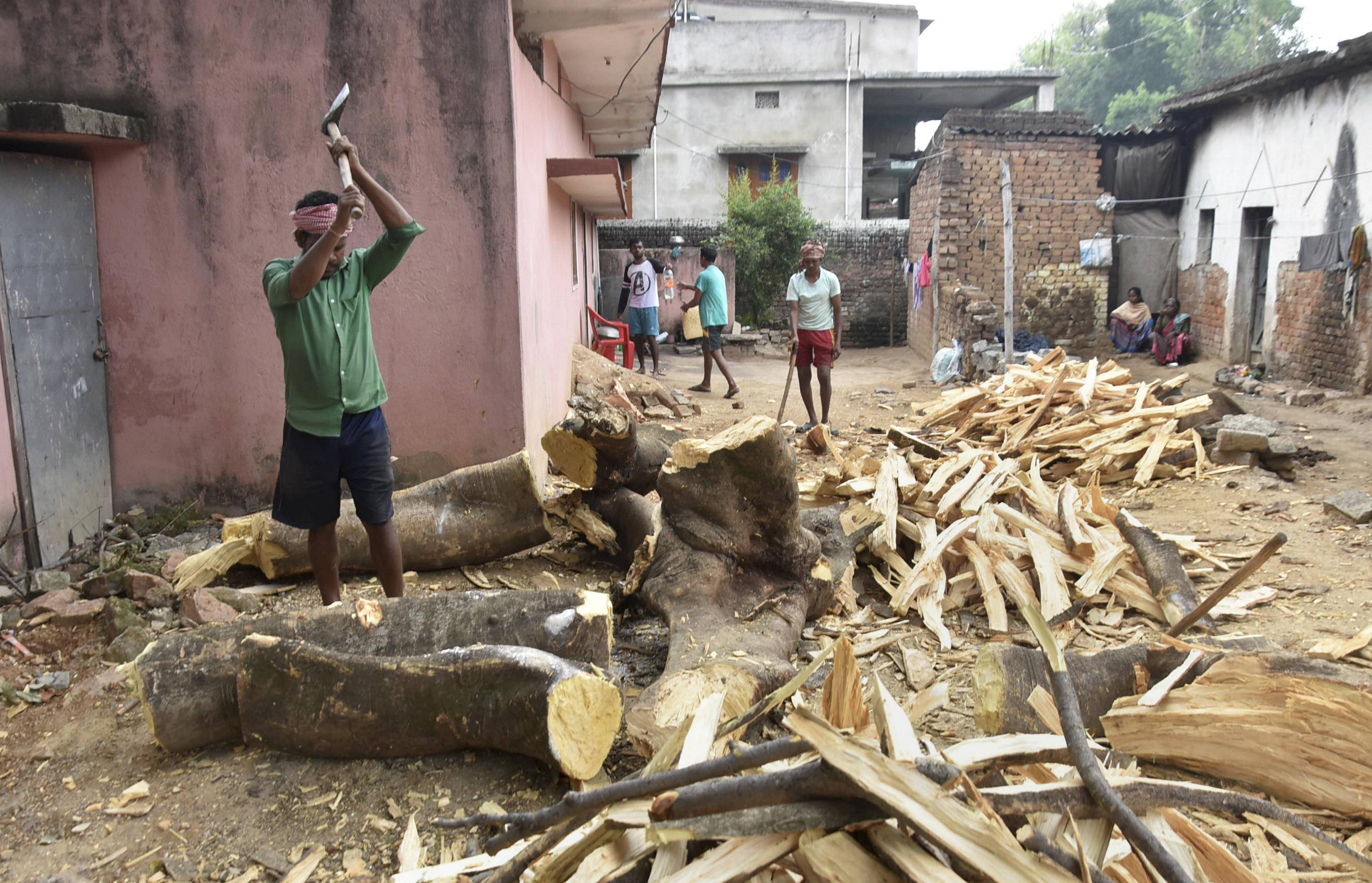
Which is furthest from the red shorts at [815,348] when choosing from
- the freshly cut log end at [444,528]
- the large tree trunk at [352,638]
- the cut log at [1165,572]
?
the large tree trunk at [352,638]

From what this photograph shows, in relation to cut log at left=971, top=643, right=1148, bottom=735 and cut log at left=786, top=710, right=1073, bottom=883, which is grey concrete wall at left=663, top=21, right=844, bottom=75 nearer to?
cut log at left=971, top=643, right=1148, bottom=735

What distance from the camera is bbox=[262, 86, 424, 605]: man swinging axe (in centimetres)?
394

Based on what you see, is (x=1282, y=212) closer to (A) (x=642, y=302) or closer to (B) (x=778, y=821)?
(A) (x=642, y=302)

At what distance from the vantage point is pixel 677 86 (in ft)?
82.1

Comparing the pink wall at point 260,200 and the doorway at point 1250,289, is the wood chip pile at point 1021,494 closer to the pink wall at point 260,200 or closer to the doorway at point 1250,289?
the pink wall at point 260,200

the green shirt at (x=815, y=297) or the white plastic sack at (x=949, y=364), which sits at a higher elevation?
the green shirt at (x=815, y=297)

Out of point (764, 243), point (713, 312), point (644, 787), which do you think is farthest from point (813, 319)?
point (764, 243)

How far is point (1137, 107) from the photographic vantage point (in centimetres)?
4053

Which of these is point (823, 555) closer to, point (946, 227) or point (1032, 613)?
point (1032, 613)

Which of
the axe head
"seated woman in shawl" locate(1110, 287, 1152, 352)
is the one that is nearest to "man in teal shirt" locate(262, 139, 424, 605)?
the axe head

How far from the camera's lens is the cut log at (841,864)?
1.96m

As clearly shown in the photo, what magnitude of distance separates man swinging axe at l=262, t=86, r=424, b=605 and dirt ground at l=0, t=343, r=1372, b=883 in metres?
0.98

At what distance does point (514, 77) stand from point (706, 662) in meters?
4.22

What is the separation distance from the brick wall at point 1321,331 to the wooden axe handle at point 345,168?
11333 mm
